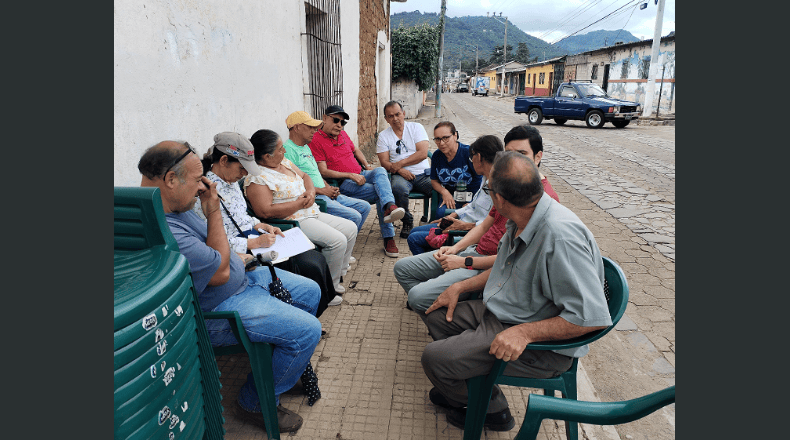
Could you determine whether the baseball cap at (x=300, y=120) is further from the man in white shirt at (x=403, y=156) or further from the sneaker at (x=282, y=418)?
the sneaker at (x=282, y=418)

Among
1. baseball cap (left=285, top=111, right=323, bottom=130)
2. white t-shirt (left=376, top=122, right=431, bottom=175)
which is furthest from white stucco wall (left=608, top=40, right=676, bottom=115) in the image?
baseball cap (left=285, top=111, right=323, bottom=130)

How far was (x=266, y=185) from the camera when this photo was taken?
10.7 feet

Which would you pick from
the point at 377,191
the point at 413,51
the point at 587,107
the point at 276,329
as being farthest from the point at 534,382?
the point at 413,51

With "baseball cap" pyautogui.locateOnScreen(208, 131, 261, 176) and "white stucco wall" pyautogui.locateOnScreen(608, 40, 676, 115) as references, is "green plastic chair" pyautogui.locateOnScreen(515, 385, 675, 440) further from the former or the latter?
"white stucco wall" pyautogui.locateOnScreen(608, 40, 676, 115)

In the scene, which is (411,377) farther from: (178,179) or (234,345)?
(178,179)

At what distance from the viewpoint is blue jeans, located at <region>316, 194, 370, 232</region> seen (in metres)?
4.14

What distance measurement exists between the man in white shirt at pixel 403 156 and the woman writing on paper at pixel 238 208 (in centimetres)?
211

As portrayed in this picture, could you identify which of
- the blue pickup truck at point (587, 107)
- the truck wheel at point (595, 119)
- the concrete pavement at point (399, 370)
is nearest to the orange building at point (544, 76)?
the blue pickup truck at point (587, 107)

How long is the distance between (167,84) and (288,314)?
Result: 1.69m

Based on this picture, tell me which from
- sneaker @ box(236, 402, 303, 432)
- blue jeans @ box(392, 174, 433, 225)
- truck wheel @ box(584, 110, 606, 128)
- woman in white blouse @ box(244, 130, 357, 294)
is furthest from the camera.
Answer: truck wheel @ box(584, 110, 606, 128)

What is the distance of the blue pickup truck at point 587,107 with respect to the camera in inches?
630

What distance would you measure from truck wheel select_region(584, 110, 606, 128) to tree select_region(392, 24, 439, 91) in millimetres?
7027

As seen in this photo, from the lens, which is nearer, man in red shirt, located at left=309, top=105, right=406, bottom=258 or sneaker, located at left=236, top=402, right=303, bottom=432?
sneaker, located at left=236, top=402, right=303, bottom=432

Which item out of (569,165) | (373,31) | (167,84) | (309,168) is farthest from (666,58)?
(167,84)
